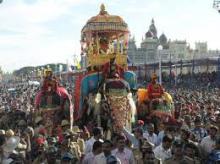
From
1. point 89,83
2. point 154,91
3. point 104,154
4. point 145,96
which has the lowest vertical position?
point 145,96

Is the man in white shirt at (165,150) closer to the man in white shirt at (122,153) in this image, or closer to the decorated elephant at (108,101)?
the man in white shirt at (122,153)

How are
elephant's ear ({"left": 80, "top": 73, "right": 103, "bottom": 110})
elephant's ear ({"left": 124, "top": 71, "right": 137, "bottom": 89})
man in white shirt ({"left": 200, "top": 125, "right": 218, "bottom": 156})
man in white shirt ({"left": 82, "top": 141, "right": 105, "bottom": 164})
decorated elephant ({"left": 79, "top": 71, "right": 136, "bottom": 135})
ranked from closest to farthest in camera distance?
man in white shirt ({"left": 82, "top": 141, "right": 105, "bottom": 164}) < man in white shirt ({"left": 200, "top": 125, "right": 218, "bottom": 156}) < decorated elephant ({"left": 79, "top": 71, "right": 136, "bottom": 135}) < elephant's ear ({"left": 80, "top": 73, "right": 103, "bottom": 110}) < elephant's ear ({"left": 124, "top": 71, "right": 137, "bottom": 89})

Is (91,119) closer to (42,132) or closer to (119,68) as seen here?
(119,68)

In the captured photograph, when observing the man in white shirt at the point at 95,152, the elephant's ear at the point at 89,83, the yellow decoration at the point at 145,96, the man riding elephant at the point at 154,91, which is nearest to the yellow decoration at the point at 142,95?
the yellow decoration at the point at 145,96

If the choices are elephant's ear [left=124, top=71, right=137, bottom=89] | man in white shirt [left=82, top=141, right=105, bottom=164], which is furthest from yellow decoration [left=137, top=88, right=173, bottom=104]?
man in white shirt [left=82, top=141, right=105, bottom=164]

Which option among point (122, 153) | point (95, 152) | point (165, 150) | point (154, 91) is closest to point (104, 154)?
point (95, 152)

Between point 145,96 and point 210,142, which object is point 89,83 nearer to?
point 145,96

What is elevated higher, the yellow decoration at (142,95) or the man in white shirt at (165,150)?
the man in white shirt at (165,150)

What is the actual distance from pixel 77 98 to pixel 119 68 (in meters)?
1.24

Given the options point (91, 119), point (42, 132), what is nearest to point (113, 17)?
point (91, 119)

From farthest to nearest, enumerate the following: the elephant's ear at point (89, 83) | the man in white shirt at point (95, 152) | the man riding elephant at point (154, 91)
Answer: the man riding elephant at point (154, 91), the elephant's ear at point (89, 83), the man in white shirt at point (95, 152)

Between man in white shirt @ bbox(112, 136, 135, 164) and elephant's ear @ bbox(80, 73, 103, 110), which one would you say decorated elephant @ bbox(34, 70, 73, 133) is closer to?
elephant's ear @ bbox(80, 73, 103, 110)

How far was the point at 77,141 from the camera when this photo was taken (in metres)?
7.93

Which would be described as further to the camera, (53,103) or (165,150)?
(53,103)
